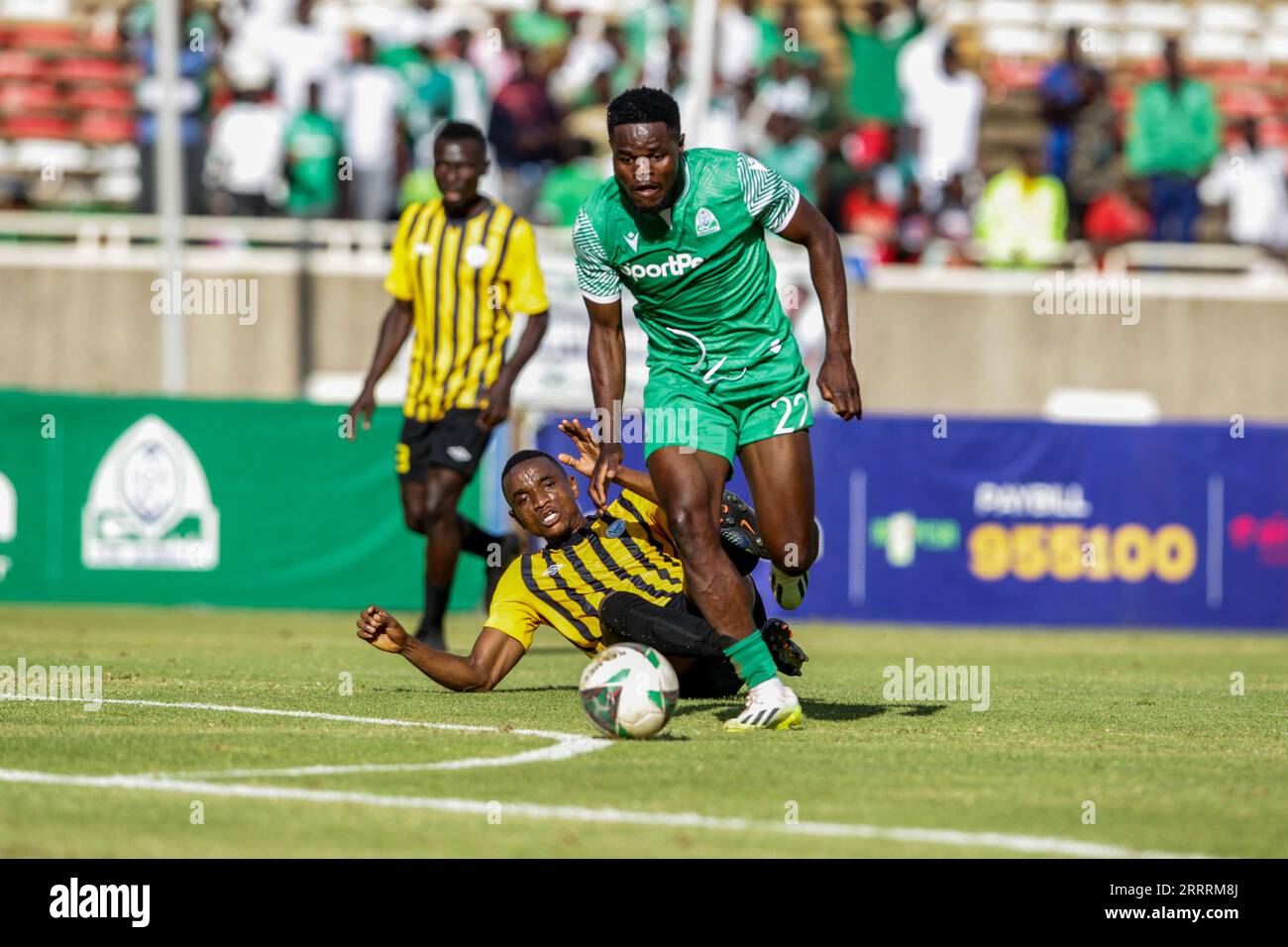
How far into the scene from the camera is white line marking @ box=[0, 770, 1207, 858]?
545 cm

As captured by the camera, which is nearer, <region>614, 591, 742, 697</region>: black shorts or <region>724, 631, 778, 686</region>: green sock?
<region>724, 631, 778, 686</region>: green sock

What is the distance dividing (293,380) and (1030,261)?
785 centimetres

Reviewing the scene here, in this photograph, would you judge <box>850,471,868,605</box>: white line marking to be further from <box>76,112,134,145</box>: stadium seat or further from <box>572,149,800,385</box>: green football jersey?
<box>572,149,800,385</box>: green football jersey

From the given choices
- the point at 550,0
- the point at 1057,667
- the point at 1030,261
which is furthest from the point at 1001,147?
→ the point at 1057,667

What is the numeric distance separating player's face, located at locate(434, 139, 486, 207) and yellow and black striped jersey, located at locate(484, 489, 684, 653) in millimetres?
3289

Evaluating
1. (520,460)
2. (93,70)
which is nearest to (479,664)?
(520,460)

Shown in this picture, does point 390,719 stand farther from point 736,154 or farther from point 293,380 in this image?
point 293,380

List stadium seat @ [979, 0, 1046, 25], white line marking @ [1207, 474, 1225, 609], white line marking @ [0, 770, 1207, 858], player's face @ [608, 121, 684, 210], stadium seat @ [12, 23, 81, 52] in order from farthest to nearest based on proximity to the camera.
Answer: stadium seat @ [979, 0, 1046, 25] → stadium seat @ [12, 23, 81, 52] → white line marking @ [1207, 474, 1225, 609] → player's face @ [608, 121, 684, 210] → white line marking @ [0, 770, 1207, 858]

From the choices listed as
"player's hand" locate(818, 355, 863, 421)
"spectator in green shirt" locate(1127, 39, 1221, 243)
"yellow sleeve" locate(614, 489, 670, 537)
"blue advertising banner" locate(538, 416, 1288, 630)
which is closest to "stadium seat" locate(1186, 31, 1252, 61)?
"spectator in green shirt" locate(1127, 39, 1221, 243)

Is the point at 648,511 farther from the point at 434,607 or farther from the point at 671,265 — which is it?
the point at 434,607

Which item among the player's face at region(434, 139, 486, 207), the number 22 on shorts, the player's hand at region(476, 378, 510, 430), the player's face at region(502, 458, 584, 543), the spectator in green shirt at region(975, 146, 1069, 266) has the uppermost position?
the spectator in green shirt at region(975, 146, 1069, 266)

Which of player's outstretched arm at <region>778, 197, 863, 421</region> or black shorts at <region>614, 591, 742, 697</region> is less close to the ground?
player's outstretched arm at <region>778, 197, 863, 421</region>

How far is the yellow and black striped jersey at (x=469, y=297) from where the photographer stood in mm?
11969
